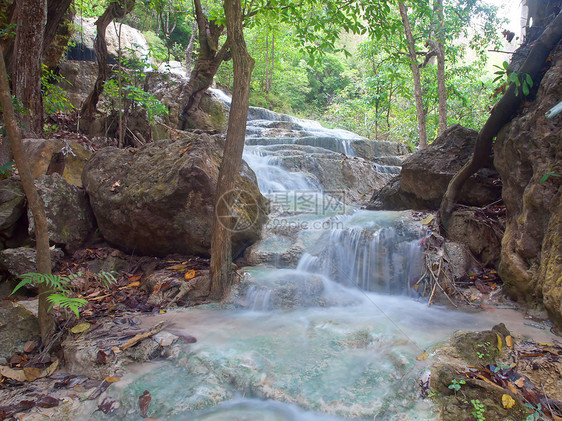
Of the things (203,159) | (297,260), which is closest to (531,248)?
(297,260)

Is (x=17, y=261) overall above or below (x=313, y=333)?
above

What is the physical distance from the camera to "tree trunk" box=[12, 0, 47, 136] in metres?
5.87

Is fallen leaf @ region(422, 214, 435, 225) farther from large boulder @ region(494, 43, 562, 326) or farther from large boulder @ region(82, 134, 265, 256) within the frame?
large boulder @ region(82, 134, 265, 256)

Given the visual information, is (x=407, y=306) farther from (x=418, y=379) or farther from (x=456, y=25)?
(x=456, y=25)

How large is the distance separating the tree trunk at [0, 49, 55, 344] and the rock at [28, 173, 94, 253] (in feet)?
6.79

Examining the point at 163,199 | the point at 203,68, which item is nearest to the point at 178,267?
the point at 163,199

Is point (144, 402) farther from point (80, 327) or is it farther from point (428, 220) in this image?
point (428, 220)

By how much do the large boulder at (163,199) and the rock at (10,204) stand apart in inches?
35.2

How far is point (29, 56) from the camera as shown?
6113 millimetres

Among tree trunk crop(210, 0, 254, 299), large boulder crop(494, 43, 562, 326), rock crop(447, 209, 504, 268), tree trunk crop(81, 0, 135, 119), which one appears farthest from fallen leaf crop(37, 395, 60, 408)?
tree trunk crop(81, 0, 135, 119)

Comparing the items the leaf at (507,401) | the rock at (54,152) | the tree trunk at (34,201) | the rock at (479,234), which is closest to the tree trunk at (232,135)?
→ the tree trunk at (34,201)

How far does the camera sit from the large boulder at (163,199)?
5004 millimetres

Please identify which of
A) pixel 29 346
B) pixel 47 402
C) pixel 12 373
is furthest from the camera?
pixel 29 346

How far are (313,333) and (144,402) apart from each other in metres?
1.75
